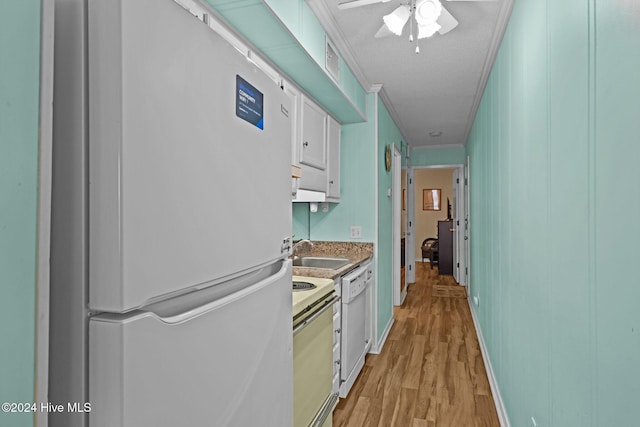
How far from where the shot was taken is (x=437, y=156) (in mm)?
6340

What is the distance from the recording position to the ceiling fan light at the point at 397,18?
177cm

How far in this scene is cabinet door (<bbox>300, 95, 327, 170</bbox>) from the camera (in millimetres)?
2482

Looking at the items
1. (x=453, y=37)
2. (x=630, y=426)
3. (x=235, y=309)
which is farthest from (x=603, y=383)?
(x=453, y=37)

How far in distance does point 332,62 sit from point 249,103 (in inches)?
62.8

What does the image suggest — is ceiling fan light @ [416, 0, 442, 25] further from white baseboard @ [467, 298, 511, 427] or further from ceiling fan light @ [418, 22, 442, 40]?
white baseboard @ [467, 298, 511, 427]

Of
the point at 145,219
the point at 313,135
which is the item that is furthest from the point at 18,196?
the point at 313,135

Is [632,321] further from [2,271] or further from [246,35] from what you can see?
[246,35]

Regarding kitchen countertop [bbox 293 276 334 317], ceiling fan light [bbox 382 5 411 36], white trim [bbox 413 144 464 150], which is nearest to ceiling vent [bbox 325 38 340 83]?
ceiling fan light [bbox 382 5 411 36]

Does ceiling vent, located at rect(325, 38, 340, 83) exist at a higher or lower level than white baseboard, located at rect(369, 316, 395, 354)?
higher

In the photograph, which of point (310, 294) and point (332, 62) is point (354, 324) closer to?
point (310, 294)

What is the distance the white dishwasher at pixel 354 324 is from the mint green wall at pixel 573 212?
3.24 ft

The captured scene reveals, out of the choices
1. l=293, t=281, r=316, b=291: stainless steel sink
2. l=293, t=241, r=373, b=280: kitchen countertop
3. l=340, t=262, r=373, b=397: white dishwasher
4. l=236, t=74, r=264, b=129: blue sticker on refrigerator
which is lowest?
l=340, t=262, r=373, b=397: white dishwasher

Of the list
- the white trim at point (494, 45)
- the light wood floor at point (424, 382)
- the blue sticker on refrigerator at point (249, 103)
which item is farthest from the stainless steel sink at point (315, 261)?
the blue sticker on refrigerator at point (249, 103)

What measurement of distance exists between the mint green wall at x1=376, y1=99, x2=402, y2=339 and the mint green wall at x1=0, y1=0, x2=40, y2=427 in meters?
3.00
